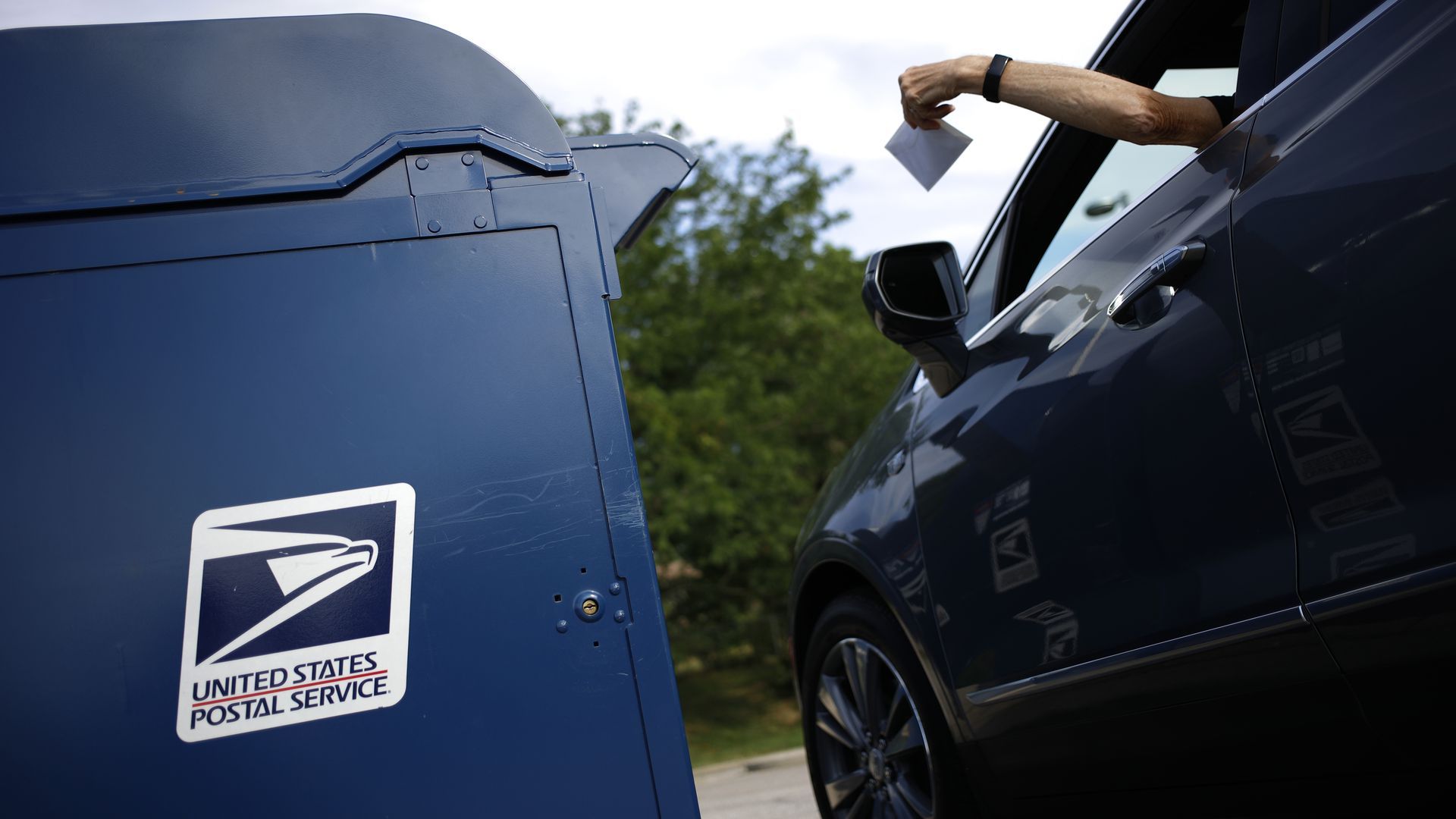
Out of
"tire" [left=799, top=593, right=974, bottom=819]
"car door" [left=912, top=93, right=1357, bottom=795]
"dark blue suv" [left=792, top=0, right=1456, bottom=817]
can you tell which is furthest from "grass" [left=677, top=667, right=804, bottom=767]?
"car door" [left=912, top=93, right=1357, bottom=795]

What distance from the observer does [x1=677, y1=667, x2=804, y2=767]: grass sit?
1377cm

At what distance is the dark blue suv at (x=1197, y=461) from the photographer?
1535 millimetres

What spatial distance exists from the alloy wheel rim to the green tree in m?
9.63

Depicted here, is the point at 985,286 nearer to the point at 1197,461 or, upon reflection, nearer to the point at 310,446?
the point at 1197,461

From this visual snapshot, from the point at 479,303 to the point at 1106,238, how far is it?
1295 mm

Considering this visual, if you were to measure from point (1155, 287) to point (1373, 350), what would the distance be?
50 cm

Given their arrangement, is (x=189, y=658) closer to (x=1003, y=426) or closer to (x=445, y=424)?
(x=445, y=424)

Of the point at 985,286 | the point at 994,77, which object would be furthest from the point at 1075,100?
the point at 985,286

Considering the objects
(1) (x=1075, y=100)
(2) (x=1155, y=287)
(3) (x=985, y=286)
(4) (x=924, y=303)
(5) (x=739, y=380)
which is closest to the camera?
(2) (x=1155, y=287)

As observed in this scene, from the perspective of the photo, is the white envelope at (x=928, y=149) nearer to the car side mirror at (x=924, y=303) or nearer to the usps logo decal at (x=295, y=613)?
the car side mirror at (x=924, y=303)

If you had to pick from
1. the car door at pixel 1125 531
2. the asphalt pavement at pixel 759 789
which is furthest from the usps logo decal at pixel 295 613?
the asphalt pavement at pixel 759 789

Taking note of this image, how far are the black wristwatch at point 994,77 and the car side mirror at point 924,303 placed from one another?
1.49 ft

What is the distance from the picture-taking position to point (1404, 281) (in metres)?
1.50

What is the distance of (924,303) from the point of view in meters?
2.82
